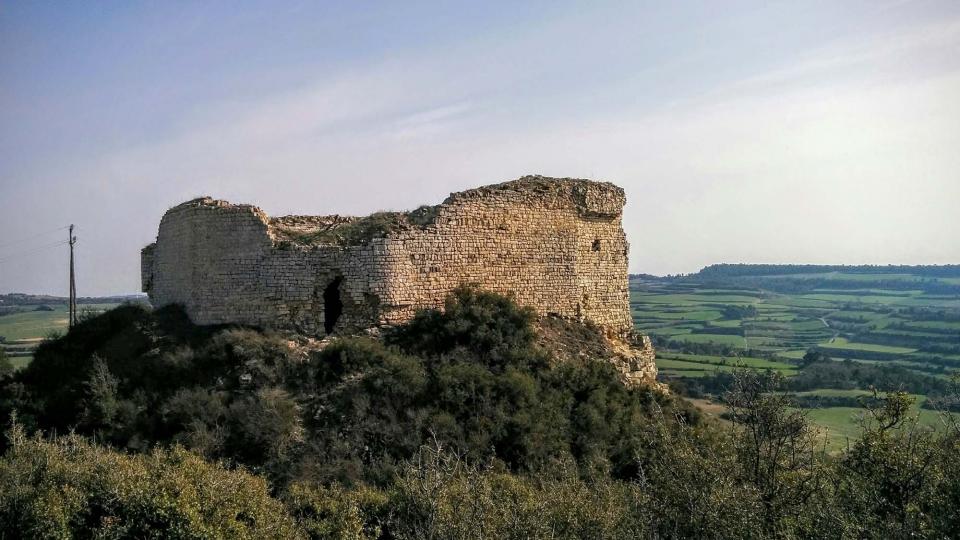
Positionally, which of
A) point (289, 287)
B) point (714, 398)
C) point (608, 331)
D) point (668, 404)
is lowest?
point (714, 398)

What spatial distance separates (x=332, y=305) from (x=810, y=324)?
60704 millimetres

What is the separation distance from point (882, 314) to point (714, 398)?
48824 millimetres

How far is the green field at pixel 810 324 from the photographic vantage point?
45.6 m

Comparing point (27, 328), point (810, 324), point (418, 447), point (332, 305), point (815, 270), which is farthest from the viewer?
point (815, 270)

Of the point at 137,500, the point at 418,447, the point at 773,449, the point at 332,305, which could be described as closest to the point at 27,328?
the point at 332,305

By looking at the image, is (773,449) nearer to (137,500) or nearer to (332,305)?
(137,500)

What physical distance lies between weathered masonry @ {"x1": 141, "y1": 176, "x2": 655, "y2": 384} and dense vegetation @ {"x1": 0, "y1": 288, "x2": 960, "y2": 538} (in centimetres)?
63

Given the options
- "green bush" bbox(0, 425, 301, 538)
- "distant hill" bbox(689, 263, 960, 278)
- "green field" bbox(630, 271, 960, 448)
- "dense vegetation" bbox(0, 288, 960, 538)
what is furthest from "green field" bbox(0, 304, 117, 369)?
"distant hill" bbox(689, 263, 960, 278)

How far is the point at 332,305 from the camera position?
1694 cm

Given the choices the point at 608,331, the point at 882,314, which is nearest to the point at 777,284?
the point at 882,314

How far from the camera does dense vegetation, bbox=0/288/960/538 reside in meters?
9.79

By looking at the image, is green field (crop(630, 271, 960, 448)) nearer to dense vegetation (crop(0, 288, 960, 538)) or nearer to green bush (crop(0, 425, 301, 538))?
dense vegetation (crop(0, 288, 960, 538))

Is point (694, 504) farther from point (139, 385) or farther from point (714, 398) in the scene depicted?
point (714, 398)

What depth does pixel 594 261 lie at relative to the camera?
63.5 feet
